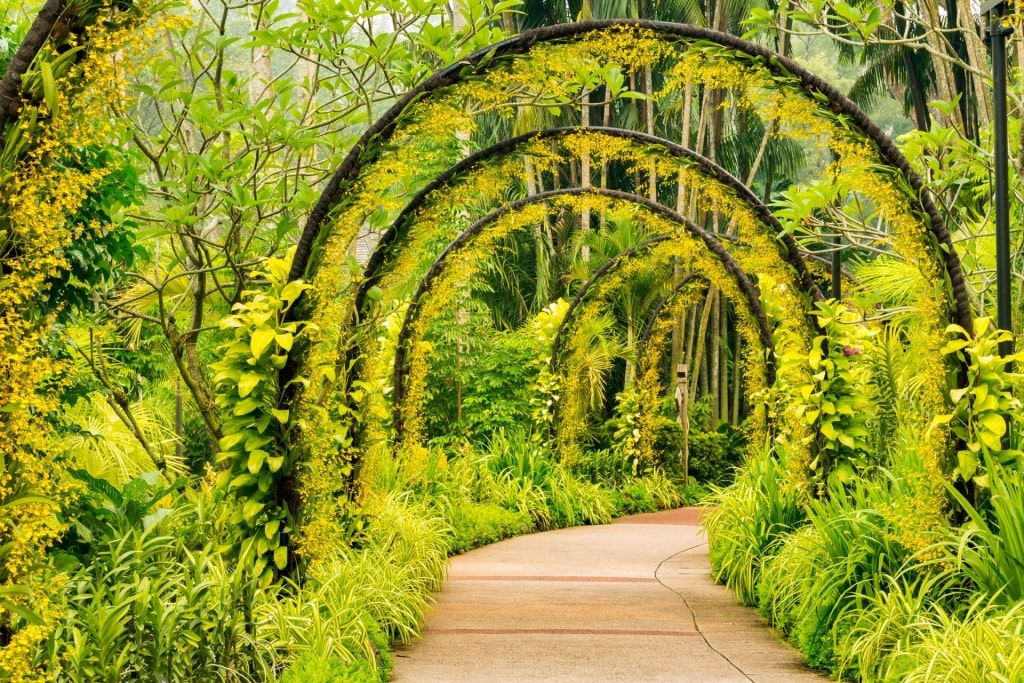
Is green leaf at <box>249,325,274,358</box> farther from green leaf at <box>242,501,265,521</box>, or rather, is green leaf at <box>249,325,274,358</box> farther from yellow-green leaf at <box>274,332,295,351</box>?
green leaf at <box>242,501,265,521</box>

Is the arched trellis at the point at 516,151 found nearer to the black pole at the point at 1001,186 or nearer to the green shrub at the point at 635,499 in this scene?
the black pole at the point at 1001,186

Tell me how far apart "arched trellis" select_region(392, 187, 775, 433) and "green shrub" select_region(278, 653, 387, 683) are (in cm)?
434

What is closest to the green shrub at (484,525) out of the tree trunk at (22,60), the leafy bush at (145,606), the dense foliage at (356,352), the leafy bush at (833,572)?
the dense foliage at (356,352)

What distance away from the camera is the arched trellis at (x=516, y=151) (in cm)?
659

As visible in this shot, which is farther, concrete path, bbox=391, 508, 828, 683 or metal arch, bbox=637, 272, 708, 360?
metal arch, bbox=637, 272, 708, 360

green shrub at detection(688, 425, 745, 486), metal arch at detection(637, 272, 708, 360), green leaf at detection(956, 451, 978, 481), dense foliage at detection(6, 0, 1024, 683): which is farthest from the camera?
green shrub at detection(688, 425, 745, 486)

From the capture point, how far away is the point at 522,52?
5.09 m

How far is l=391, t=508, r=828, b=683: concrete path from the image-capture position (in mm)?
5047

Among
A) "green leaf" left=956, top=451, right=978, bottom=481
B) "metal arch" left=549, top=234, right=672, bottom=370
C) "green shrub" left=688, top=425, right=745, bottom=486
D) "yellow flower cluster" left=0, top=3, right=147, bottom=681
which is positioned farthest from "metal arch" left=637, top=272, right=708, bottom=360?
"yellow flower cluster" left=0, top=3, right=147, bottom=681

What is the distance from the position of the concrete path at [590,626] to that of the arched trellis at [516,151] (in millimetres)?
2108

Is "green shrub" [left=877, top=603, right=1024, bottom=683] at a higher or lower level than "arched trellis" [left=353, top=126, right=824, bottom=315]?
lower

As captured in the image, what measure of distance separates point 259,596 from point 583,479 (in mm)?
8591

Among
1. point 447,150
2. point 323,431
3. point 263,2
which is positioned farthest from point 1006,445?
point 447,150

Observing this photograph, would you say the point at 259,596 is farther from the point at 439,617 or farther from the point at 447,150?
the point at 447,150
